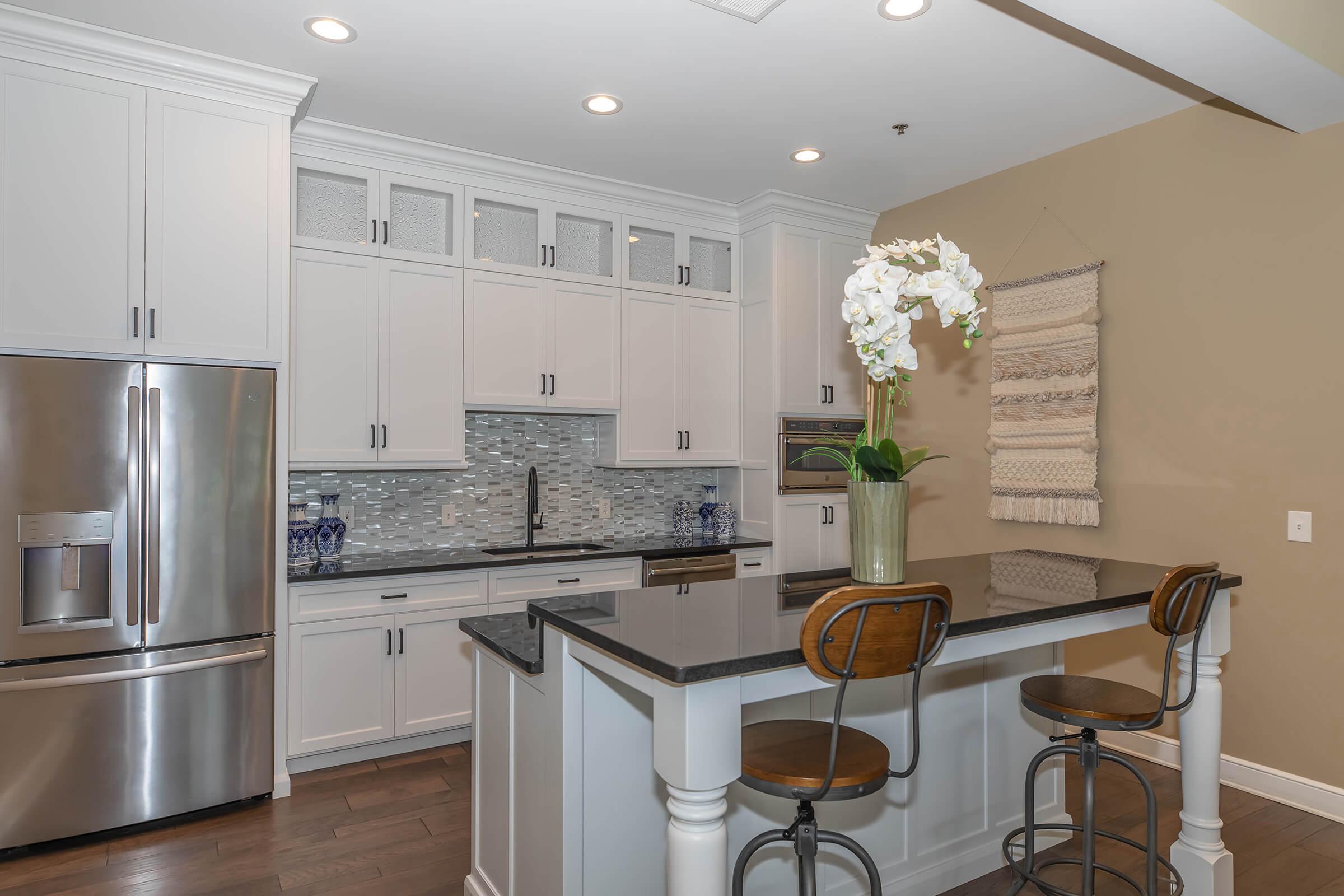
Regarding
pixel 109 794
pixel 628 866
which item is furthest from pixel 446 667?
pixel 628 866

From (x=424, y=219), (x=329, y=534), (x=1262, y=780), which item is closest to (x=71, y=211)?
(x=424, y=219)

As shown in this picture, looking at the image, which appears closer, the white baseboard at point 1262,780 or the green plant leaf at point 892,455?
the green plant leaf at point 892,455

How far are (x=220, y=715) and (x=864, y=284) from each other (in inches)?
108

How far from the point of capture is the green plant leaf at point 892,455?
2141mm

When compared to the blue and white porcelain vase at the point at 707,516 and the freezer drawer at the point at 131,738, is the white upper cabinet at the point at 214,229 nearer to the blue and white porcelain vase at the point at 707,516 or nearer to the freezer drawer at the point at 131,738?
the freezer drawer at the point at 131,738

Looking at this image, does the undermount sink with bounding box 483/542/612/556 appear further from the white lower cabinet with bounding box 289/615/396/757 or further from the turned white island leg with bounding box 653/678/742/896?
the turned white island leg with bounding box 653/678/742/896

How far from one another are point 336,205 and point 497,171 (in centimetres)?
78

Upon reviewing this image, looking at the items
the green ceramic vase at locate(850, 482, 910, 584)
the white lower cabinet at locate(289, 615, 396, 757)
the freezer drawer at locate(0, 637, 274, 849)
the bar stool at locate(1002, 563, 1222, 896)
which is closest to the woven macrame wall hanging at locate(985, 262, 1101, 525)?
the bar stool at locate(1002, 563, 1222, 896)

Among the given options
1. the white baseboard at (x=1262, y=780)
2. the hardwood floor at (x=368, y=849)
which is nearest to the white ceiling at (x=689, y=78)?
the white baseboard at (x=1262, y=780)

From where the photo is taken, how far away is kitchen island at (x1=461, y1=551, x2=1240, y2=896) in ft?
4.91

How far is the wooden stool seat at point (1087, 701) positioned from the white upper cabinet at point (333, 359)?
2857 mm

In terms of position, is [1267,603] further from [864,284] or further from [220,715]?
[220,715]

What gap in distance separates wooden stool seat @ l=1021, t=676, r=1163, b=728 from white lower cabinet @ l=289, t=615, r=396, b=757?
8.44 ft

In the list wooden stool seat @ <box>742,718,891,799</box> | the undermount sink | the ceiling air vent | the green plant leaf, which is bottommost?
wooden stool seat @ <box>742,718,891,799</box>
